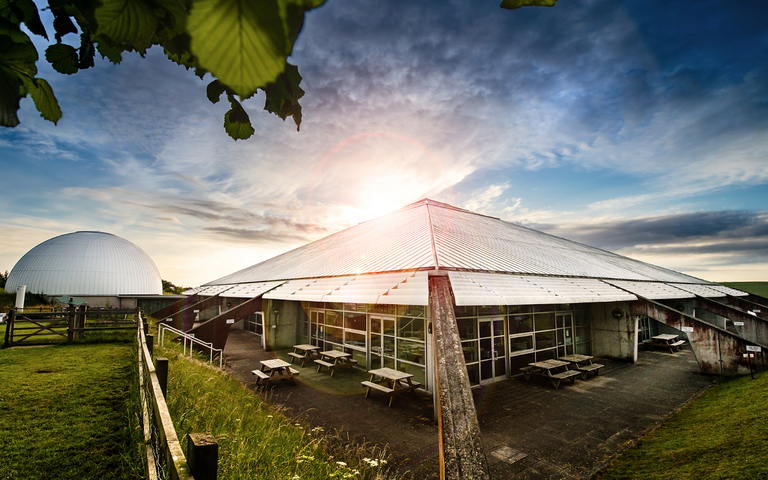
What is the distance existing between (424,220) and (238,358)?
1169cm

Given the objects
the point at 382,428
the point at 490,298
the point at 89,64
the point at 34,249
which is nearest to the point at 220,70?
the point at 89,64

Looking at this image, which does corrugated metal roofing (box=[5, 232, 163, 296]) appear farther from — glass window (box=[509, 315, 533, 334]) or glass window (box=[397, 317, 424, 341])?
glass window (box=[509, 315, 533, 334])

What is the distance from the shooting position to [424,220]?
18406 mm

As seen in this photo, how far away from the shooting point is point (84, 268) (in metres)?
37.1

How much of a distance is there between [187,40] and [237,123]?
14.7 inches

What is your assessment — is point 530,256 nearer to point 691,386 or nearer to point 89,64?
point 691,386

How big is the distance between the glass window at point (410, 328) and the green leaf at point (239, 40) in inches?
490

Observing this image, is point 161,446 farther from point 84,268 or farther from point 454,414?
point 84,268

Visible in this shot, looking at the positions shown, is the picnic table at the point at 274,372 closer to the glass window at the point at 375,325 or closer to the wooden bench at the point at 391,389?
the wooden bench at the point at 391,389

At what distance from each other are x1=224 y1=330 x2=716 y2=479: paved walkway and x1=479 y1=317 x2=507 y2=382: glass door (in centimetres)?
48

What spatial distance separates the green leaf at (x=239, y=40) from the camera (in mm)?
454

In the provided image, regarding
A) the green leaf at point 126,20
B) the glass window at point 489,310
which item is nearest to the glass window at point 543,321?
the glass window at point 489,310

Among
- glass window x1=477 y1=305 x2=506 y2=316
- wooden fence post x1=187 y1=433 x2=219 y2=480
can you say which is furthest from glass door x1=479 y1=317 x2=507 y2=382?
wooden fence post x1=187 y1=433 x2=219 y2=480

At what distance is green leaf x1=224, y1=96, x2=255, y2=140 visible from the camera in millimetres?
1546
